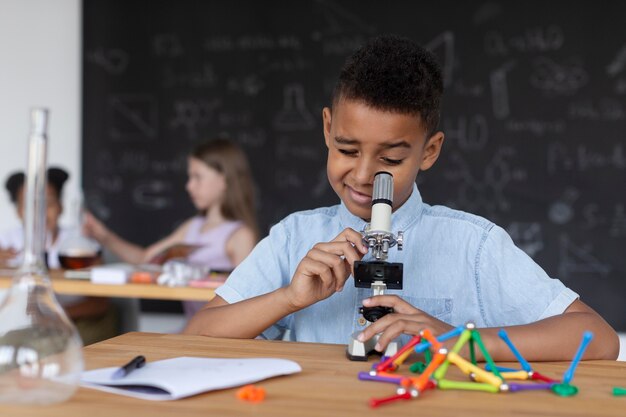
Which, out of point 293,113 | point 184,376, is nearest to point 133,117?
point 293,113

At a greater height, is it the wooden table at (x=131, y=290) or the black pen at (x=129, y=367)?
the black pen at (x=129, y=367)

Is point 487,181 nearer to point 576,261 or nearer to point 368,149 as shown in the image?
point 576,261

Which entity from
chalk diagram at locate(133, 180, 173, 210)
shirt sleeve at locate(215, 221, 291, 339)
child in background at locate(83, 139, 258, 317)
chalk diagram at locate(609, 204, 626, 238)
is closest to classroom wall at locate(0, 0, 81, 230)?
chalk diagram at locate(133, 180, 173, 210)

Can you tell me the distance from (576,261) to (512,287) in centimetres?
260

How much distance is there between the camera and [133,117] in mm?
4434

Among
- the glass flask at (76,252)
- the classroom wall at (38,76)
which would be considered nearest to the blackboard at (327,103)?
the classroom wall at (38,76)

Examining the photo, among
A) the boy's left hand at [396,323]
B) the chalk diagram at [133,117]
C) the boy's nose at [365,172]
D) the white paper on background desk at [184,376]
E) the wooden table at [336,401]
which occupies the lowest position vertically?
the wooden table at [336,401]

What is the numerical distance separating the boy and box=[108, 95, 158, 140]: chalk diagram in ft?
9.72

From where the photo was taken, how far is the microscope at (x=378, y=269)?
1095mm

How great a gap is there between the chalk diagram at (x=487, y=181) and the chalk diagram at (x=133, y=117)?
1.76 metres

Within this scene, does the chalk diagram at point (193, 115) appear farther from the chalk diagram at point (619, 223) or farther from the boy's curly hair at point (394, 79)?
the boy's curly hair at point (394, 79)

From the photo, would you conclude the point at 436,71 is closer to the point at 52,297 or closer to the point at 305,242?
the point at 305,242

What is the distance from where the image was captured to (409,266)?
155 cm

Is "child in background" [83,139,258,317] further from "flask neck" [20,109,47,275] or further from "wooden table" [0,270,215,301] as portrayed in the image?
"flask neck" [20,109,47,275]
